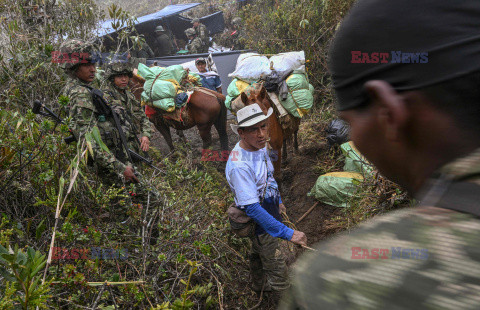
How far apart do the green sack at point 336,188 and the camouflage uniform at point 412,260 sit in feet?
11.0

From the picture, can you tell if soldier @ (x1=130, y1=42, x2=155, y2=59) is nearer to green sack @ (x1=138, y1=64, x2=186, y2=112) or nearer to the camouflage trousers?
green sack @ (x1=138, y1=64, x2=186, y2=112)

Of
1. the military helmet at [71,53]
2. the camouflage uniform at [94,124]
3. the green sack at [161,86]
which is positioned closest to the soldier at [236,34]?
the green sack at [161,86]

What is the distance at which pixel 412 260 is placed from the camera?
1.43ft

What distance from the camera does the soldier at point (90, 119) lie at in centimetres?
303

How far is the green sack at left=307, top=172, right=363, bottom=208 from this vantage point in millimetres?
3795

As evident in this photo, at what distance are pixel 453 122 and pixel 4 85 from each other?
18.5 ft

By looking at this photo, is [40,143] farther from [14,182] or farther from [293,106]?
[293,106]

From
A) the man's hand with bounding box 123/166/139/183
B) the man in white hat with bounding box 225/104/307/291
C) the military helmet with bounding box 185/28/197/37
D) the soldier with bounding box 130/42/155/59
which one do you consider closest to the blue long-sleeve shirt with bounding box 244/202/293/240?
the man in white hat with bounding box 225/104/307/291

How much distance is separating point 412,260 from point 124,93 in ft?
13.5

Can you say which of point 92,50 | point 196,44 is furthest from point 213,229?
point 196,44

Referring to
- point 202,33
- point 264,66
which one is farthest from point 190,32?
point 264,66

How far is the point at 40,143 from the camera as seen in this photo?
9.09 feet

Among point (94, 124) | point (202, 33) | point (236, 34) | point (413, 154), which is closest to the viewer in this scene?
point (413, 154)

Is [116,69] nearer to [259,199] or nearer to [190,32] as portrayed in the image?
[259,199]
